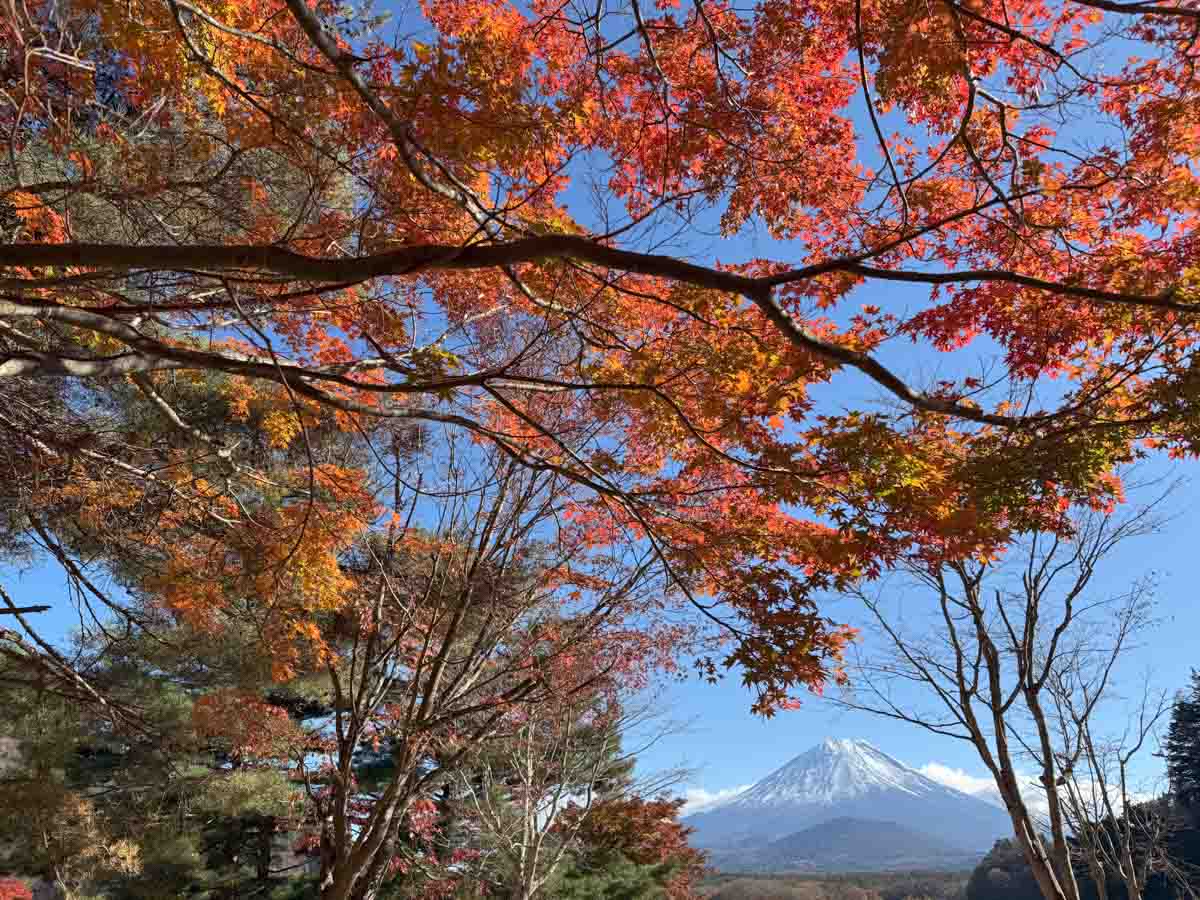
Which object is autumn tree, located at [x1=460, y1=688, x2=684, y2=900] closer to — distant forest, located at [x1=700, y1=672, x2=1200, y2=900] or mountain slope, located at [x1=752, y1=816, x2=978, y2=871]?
distant forest, located at [x1=700, y1=672, x2=1200, y2=900]

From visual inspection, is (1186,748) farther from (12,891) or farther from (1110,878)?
(12,891)

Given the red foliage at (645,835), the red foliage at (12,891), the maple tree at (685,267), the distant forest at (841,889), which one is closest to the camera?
the maple tree at (685,267)

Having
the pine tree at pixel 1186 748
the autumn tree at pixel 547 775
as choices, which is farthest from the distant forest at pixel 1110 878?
the autumn tree at pixel 547 775

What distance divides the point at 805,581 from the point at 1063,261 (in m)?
2.42

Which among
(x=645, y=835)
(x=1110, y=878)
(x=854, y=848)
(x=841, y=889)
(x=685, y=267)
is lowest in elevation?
(x=854, y=848)

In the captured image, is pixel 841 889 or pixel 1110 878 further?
pixel 841 889

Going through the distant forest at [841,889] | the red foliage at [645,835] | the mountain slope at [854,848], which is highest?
the red foliage at [645,835]

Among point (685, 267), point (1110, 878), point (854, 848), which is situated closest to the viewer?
point (685, 267)

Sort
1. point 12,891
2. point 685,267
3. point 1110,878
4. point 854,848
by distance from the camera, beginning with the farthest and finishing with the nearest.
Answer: point 854,848, point 1110,878, point 12,891, point 685,267

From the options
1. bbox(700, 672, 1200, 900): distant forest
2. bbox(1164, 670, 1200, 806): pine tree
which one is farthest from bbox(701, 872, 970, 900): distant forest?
bbox(1164, 670, 1200, 806): pine tree

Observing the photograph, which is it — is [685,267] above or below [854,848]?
above

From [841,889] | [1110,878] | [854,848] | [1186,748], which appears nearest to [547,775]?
[1110,878]

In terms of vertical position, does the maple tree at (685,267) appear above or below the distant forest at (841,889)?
above

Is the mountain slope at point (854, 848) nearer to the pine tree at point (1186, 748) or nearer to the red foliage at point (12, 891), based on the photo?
the pine tree at point (1186, 748)
